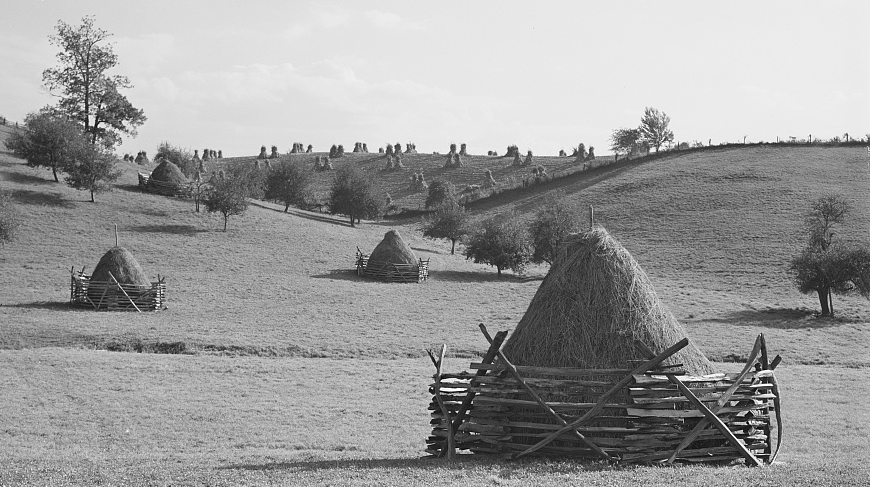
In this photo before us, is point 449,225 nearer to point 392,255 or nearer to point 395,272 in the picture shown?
point 392,255

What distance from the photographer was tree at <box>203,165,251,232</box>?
64438 millimetres

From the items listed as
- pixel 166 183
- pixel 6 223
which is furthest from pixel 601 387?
pixel 166 183

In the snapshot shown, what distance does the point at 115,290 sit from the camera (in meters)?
41.0

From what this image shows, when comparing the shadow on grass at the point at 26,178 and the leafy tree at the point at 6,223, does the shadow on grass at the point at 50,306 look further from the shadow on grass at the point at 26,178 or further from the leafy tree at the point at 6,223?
the shadow on grass at the point at 26,178

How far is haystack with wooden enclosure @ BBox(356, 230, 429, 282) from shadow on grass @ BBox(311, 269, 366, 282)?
2.14ft

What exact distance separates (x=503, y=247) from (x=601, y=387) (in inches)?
→ 1834

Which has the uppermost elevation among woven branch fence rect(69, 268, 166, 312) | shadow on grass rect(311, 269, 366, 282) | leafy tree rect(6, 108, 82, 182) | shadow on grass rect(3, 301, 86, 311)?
leafy tree rect(6, 108, 82, 182)

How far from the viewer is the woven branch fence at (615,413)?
1241 cm

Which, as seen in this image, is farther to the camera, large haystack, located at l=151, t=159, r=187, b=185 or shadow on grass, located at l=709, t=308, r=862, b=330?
large haystack, located at l=151, t=159, r=187, b=185

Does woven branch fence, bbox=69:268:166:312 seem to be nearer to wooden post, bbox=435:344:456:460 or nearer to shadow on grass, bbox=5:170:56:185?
wooden post, bbox=435:344:456:460

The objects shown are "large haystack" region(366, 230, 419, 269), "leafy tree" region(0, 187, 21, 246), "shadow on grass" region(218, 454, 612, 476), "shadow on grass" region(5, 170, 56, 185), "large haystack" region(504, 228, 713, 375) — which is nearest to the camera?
"shadow on grass" region(218, 454, 612, 476)

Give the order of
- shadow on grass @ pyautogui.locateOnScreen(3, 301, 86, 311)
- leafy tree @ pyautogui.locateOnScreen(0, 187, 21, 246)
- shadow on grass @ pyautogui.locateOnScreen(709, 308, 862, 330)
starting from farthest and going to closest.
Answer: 1. leafy tree @ pyautogui.locateOnScreen(0, 187, 21, 246)
2. shadow on grass @ pyautogui.locateOnScreen(709, 308, 862, 330)
3. shadow on grass @ pyautogui.locateOnScreen(3, 301, 86, 311)

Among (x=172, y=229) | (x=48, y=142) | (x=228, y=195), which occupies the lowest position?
(x=172, y=229)

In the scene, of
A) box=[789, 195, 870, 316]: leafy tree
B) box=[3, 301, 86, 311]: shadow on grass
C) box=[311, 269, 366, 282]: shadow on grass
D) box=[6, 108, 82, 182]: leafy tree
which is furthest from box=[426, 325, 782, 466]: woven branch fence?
box=[6, 108, 82, 182]: leafy tree
